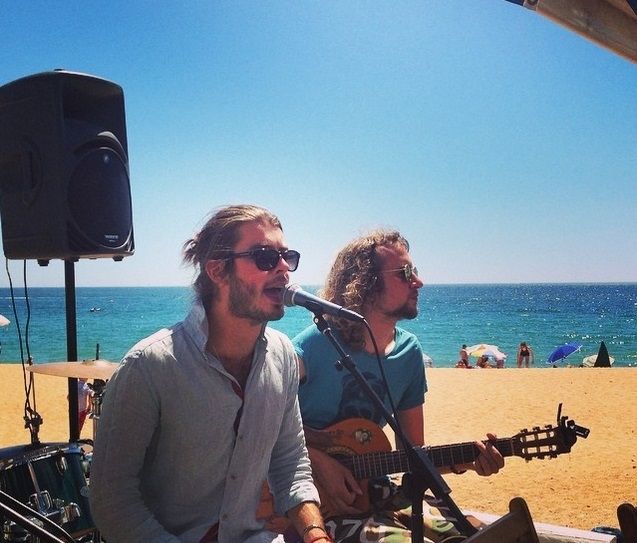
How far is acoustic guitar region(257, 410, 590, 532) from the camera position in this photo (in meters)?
2.80

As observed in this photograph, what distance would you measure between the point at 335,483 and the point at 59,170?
194 cm

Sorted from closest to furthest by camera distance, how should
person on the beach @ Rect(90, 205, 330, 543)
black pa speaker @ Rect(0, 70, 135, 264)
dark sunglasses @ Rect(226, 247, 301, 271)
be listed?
person on the beach @ Rect(90, 205, 330, 543) < dark sunglasses @ Rect(226, 247, 301, 271) < black pa speaker @ Rect(0, 70, 135, 264)

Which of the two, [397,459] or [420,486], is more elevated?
[420,486]

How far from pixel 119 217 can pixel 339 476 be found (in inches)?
66.2

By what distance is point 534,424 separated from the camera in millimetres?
10531

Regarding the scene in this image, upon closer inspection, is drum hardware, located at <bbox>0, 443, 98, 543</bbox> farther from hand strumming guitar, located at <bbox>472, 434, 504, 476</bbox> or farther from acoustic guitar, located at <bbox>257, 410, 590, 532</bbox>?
hand strumming guitar, located at <bbox>472, 434, 504, 476</bbox>

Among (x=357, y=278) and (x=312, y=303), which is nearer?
(x=312, y=303)

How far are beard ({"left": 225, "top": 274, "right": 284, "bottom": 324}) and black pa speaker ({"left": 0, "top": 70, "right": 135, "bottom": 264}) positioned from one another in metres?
1.07

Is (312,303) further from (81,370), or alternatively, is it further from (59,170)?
(81,370)

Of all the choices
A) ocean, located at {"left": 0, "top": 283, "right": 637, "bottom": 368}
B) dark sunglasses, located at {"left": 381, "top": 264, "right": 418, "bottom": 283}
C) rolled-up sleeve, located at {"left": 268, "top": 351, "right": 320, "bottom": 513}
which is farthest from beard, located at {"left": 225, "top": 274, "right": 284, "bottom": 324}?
ocean, located at {"left": 0, "top": 283, "right": 637, "bottom": 368}

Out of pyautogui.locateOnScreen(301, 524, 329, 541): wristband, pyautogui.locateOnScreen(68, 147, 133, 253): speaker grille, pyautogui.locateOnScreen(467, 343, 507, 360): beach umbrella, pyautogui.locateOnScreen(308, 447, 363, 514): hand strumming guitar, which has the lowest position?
pyautogui.locateOnScreen(467, 343, 507, 360): beach umbrella

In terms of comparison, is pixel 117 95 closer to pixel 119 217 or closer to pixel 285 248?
pixel 119 217

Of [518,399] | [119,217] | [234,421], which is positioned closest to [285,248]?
[234,421]

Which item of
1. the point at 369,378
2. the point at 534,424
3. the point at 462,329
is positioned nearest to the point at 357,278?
the point at 369,378
